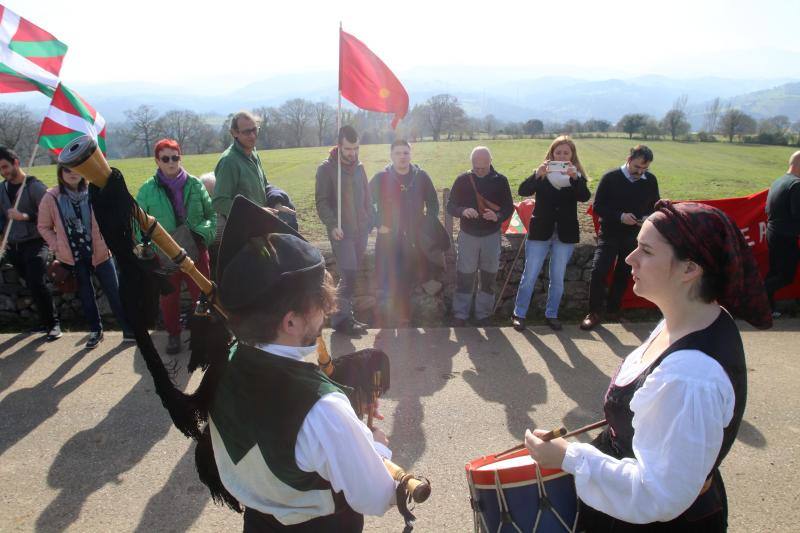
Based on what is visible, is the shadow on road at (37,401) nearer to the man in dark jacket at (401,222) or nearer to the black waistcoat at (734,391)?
the man in dark jacket at (401,222)

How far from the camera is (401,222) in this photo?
19.0 ft

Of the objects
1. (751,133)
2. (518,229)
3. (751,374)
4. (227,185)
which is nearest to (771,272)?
(751,374)

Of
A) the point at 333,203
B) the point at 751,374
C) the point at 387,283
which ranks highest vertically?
the point at 333,203

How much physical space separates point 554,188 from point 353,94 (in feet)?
8.22

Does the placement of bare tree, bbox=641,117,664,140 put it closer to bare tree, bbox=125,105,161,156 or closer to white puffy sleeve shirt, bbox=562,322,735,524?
bare tree, bbox=125,105,161,156

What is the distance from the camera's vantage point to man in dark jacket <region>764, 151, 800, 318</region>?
5.87m

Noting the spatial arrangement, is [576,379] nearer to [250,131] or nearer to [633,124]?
[250,131]

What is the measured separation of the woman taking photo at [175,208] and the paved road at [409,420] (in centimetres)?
A: 59

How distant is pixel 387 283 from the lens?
6.14 metres

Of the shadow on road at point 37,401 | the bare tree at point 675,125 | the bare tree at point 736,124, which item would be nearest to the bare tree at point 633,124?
the bare tree at point 675,125

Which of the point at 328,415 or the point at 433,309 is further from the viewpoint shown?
the point at 433,309

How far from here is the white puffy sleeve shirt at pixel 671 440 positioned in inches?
56.4

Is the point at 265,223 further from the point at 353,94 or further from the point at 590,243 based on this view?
the point at 590,243

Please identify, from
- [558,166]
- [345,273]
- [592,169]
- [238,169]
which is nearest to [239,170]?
[238,169]
